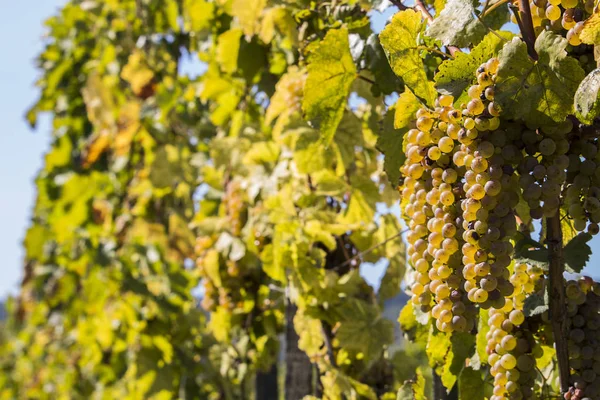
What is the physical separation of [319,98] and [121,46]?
3.07 metres

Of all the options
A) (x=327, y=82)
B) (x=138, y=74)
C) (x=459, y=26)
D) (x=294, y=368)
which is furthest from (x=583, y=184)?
(x=138, y=74)

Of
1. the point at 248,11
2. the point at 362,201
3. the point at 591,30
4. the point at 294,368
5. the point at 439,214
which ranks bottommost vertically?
the point at 439,214

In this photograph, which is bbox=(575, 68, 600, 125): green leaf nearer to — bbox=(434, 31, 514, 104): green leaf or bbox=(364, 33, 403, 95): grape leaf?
bbox=(434, 31, 514, 104): green leaf

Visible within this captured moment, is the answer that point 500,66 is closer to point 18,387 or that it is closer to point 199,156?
point 199,156

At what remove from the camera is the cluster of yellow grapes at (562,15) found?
84 cm

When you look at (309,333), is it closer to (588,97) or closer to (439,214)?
(439,214)

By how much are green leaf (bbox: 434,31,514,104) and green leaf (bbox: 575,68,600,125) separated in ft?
0.44

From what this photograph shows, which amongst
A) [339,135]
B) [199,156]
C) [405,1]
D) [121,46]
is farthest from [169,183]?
→ [405,1]

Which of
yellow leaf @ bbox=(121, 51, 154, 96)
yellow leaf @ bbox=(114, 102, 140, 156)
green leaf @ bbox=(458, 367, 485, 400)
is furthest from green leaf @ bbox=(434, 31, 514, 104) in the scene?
yellow leaf @ bbox=(114, 102, 140, 156)

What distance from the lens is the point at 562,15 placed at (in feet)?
2.95

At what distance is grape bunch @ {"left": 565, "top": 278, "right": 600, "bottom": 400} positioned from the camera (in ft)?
3.05

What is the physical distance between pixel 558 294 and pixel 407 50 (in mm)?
356

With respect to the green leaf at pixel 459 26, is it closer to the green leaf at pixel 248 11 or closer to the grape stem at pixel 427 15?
the grape stem at pixel 427 15

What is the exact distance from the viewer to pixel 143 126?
141 inches
